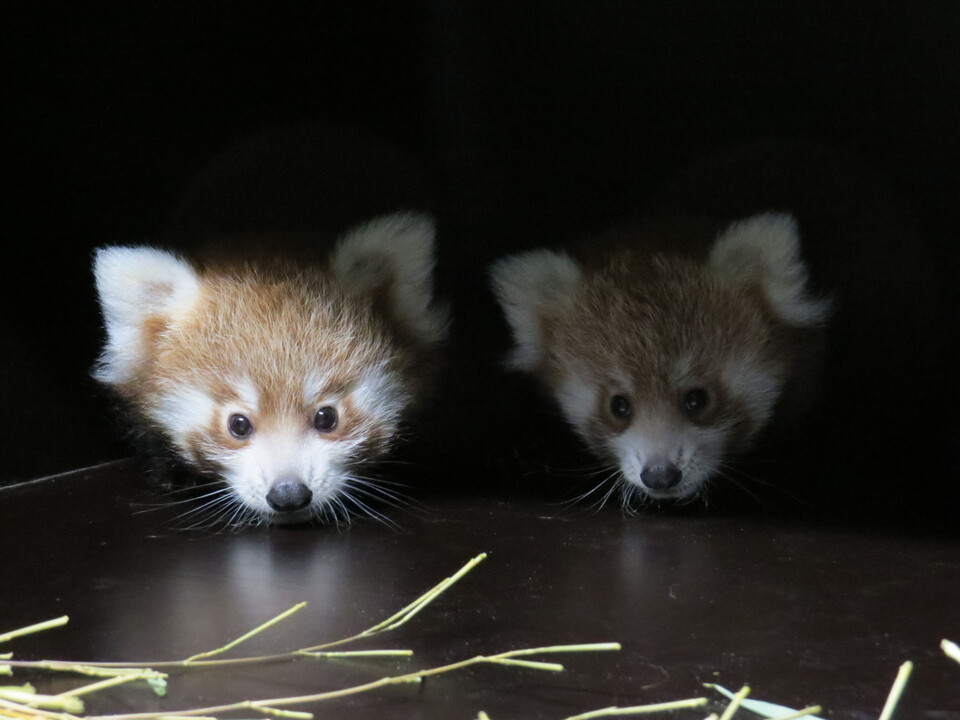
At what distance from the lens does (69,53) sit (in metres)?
2.64

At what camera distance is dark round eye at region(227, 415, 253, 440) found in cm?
233

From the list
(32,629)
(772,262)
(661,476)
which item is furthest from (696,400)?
(32,629)

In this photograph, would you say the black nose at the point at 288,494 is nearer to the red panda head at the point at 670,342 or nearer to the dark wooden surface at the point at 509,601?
the dark wooden surface at the point at 509,601

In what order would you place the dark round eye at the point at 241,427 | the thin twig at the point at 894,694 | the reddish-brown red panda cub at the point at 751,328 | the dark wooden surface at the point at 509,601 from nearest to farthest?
1. the thin twig at the point at 894,694
2. the dark wooden surface at the point at 509,601
3. the dark round eye at the point at 241,427
4. the reddish-brown red panda cub at the point at 751,328

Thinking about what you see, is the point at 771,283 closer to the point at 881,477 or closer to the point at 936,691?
the point at 881,477

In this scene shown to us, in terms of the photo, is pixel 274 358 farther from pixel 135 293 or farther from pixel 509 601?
pixel 509 601

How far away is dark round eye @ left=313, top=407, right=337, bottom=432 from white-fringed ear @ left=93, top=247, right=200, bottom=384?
44 centimetres

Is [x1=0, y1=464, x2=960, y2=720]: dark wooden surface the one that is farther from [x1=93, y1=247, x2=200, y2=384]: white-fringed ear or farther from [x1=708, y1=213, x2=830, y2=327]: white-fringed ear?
[x1=708, y1=213, x2=830, y2=327]: white-fringed ear

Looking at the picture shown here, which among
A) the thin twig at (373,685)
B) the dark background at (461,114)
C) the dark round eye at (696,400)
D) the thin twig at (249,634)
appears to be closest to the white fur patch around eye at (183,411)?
the dark background at (461,114)

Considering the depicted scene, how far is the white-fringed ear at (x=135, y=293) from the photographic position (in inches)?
94.0

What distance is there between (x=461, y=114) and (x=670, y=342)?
1067mm

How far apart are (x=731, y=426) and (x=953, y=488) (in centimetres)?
62

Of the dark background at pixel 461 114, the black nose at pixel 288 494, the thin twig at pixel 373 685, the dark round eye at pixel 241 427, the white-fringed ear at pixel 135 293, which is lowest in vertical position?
the thin twig at pixel 373 685

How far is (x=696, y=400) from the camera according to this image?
2432 mm
